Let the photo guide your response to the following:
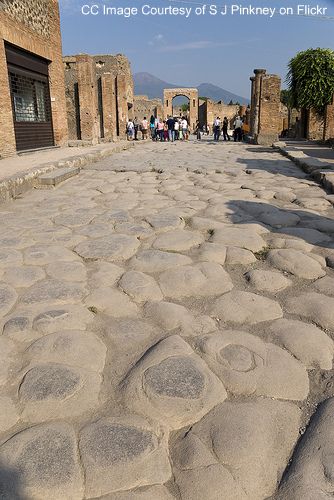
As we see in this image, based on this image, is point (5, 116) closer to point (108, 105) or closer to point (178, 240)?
point (178, 240)

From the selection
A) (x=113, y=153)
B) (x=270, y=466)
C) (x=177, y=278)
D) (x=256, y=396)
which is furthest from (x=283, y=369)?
(x=113, y=153)

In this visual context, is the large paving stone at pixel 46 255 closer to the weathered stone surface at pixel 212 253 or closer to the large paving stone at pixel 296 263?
the weathered stone surface at pixel 212 253

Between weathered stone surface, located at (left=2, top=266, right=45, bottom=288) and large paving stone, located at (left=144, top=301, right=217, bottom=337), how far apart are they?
742mm

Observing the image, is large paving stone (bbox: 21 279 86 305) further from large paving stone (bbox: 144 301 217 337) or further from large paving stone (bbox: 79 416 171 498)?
large paving stone (bbox: 79 416 171 498)

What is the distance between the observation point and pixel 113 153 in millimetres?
12383

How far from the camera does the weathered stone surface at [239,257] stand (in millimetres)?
2656

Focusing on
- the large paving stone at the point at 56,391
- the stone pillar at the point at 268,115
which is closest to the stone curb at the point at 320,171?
the large paving stone at the point at 56,391

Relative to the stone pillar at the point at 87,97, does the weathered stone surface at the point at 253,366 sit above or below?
below

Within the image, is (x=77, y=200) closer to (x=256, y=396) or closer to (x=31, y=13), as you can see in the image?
(x=256, y=396)

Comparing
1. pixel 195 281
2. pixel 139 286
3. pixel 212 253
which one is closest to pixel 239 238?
pixel 212 253

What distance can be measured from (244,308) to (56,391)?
0.99 m

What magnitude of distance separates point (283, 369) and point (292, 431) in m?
0.30

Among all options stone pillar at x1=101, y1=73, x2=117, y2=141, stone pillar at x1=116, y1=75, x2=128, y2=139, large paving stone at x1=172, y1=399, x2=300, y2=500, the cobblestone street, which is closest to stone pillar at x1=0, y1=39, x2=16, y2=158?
the cobblestone street

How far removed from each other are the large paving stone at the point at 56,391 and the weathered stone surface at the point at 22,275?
866 millimetres
